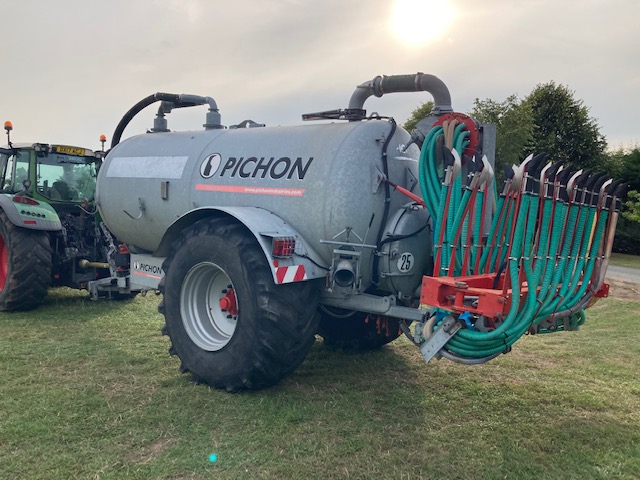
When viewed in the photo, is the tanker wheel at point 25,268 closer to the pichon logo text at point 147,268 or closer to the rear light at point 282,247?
the pichon logo text at point 147,268

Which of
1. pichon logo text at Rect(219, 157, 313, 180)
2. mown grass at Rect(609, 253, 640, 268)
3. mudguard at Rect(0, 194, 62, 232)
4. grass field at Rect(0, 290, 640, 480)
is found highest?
pichon logo text at Rect(219, 157, 313, 180)

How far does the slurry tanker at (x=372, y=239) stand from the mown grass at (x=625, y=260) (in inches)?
550

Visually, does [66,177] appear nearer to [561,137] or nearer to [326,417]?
[326,417]

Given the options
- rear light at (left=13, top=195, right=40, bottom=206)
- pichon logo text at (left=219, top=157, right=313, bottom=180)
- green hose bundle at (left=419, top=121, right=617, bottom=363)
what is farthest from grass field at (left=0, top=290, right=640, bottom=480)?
rear light at (left=13, top=195, right=40, bottom=206)

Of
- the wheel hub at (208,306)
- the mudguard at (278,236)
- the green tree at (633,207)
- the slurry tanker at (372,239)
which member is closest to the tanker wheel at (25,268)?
the slurry tanker at (372,239)

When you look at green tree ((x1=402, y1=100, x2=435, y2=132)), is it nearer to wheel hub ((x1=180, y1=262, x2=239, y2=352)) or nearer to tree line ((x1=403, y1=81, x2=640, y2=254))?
tree line ((x1=403, y1=81, x2=640, y2=254))

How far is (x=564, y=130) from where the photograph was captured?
74.8ft

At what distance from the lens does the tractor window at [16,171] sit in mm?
7484

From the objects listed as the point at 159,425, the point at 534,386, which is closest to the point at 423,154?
the point at 534,386

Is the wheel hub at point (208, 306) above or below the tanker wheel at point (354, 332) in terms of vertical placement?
above

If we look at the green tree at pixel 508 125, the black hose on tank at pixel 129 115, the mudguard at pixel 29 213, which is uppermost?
the green tree at pixel 508 125

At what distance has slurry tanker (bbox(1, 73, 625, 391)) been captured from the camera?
3.45 m

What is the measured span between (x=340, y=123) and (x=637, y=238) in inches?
771

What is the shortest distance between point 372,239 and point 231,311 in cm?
126
